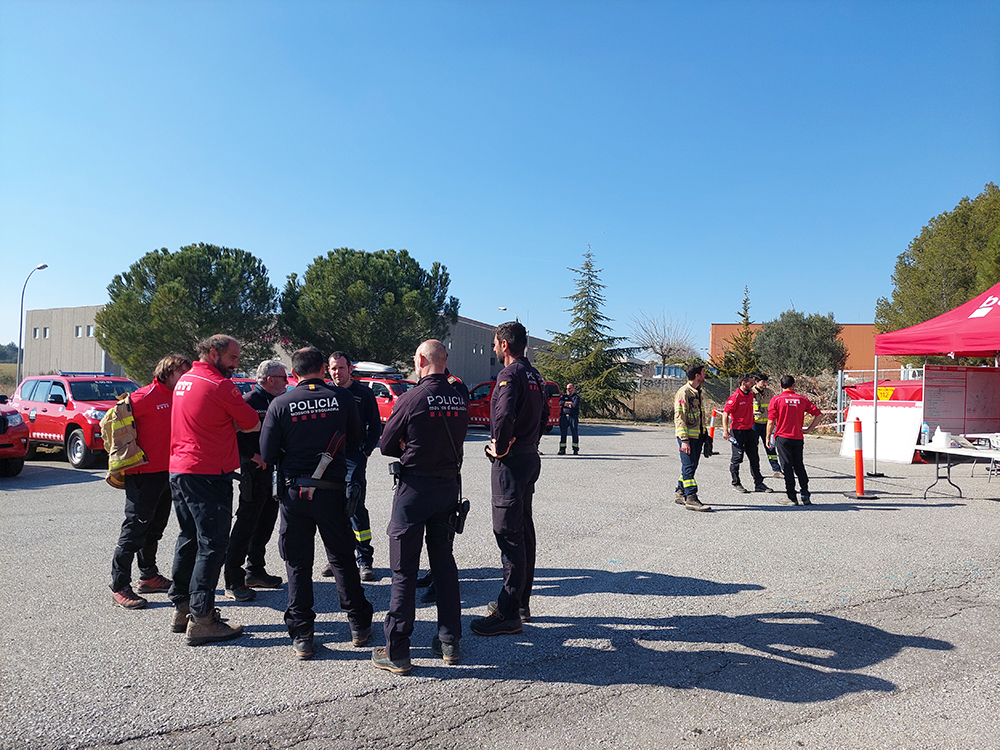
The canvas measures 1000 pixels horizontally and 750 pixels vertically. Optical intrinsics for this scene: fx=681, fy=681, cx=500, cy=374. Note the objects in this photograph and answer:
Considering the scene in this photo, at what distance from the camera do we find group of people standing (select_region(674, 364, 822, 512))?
362 inches

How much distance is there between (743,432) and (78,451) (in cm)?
1227

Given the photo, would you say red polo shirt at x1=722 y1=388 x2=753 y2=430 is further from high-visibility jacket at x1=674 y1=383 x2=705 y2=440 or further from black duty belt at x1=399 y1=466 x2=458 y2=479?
black duty belt at x1=399 y1=466 x2=458 y2=479

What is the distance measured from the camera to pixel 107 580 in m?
5.77

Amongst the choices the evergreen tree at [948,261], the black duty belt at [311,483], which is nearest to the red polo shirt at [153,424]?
the black duty belt at [311,483]

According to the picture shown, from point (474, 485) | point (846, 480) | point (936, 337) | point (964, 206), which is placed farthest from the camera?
point (964, 206)

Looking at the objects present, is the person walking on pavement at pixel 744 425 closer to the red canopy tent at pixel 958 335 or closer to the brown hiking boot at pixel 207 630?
the red canopy tent at pixel 958 335

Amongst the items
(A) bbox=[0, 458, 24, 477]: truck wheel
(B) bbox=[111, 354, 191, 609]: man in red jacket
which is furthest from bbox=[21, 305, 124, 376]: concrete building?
(B) bbox=[111, 354, 191, 609]: man in red jacket

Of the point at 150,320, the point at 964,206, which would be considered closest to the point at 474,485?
the point at 150,320

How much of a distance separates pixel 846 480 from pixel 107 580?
37.9 feet

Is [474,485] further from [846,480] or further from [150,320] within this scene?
[150,320]

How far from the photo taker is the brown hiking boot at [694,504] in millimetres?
9062

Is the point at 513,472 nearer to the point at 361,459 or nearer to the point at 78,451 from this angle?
the point at 361,459

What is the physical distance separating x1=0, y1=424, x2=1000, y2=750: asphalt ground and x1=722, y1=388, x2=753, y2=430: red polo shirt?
3192mm

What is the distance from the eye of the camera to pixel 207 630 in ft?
14.5
